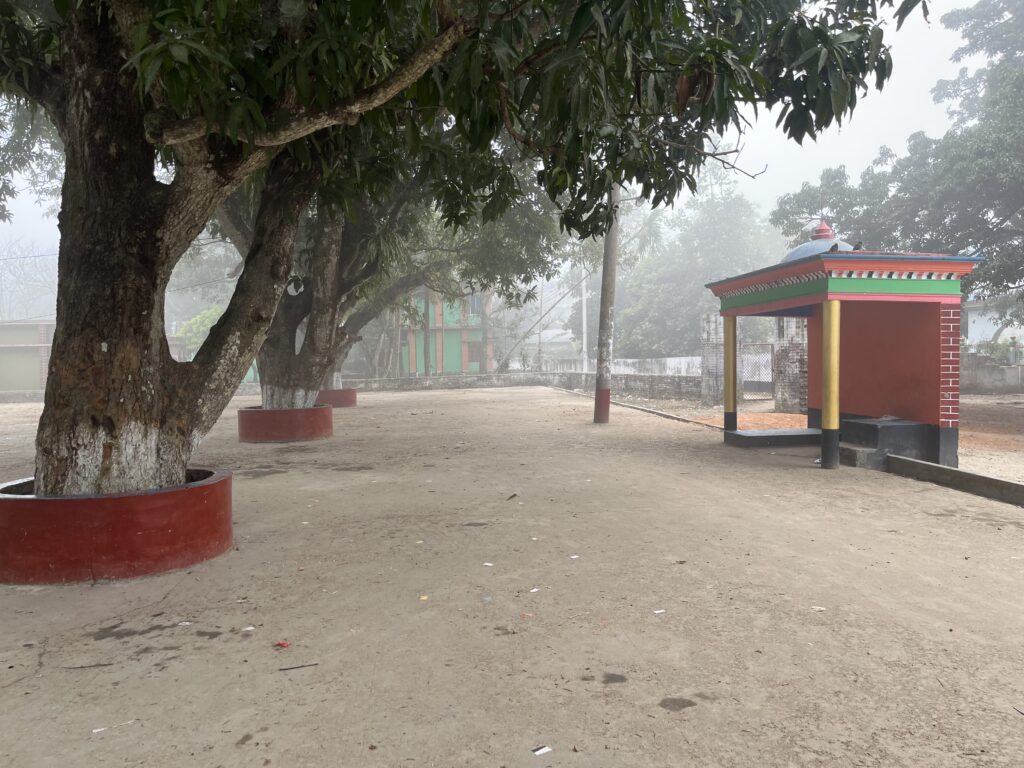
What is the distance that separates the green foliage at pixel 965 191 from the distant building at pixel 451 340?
15.9m

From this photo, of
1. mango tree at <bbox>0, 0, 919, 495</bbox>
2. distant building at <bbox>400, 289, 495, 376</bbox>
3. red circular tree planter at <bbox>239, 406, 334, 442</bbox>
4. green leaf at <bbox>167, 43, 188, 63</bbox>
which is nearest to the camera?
green leaf at <bbox>167, 43, 188, 63</bbox>

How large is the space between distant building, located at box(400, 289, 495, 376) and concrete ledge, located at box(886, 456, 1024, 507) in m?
27.4

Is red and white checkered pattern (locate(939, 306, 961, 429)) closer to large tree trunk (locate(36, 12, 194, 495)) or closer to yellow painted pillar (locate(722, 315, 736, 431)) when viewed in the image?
yellow painted pillar (locate(722, 315, 736, 431))

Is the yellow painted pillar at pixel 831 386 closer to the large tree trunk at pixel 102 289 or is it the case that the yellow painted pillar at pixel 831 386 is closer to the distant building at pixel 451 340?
the large tree trunk at pixel 102 289

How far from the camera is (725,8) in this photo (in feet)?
21.3

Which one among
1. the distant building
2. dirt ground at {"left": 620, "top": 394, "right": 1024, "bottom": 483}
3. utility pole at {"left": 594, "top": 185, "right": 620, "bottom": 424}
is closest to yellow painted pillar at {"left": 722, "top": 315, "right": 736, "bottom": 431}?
dirt ground at {"left": 620, "top": 394, "right": 1024, "bottom": 483}

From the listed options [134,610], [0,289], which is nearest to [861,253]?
[134,610]

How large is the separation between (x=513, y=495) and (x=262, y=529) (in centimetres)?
233

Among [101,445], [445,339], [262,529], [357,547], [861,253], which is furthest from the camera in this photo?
[445,339]

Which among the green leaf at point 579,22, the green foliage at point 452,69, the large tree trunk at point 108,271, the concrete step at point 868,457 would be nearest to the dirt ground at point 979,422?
the concrete step at point 868,457

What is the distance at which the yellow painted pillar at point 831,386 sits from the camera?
8398 millimetres

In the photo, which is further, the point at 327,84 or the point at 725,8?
the point at 725,8

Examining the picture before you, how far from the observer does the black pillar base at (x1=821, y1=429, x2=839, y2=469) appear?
8.41 metres

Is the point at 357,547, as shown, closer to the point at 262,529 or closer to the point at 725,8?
the point at 262,529
